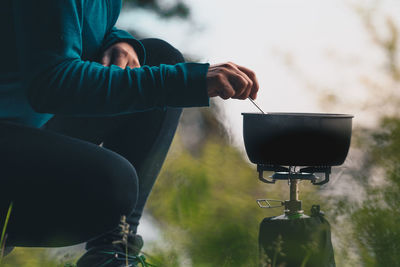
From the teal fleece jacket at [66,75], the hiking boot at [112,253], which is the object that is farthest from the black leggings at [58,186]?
the hiking boot at [112,253]

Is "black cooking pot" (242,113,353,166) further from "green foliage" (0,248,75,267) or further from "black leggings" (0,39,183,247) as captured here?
"green foliage" (0,248,75,267)

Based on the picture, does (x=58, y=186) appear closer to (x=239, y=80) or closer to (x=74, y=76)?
(x=74, y=76)

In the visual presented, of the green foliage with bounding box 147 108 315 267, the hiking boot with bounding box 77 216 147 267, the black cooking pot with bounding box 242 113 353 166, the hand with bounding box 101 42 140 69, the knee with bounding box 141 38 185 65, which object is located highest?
the hand with bounding box 101 42 140 69

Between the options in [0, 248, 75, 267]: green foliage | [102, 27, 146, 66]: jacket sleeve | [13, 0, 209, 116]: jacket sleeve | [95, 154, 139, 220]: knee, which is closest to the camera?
[13, 0, 209, 116]: jacket sleeve

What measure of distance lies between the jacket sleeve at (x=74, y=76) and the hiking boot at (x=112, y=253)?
19.4 inches

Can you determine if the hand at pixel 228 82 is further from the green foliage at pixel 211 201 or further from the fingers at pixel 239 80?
the green foliage at pixel 211 201

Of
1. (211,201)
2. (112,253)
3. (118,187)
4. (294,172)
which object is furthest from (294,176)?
(211,201)

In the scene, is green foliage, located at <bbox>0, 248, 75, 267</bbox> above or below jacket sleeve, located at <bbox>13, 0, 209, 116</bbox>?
below

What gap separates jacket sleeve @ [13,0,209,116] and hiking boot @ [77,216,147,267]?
0.49 meters

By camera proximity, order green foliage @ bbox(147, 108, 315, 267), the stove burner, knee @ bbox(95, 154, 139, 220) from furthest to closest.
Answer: green foliage @ bbox(147, 108, 315, 267) → the stove burner → knee @ bbox(95, 154, 139, 220)

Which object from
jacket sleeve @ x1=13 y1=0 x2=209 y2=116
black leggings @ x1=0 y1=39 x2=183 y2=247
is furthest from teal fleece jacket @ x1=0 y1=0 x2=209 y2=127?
black leggings @ x1=0 y1=39 x2=183 y2=247

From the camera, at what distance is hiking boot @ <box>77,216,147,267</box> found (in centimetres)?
175

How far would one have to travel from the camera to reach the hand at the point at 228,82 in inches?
54.2

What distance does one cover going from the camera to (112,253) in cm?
176
